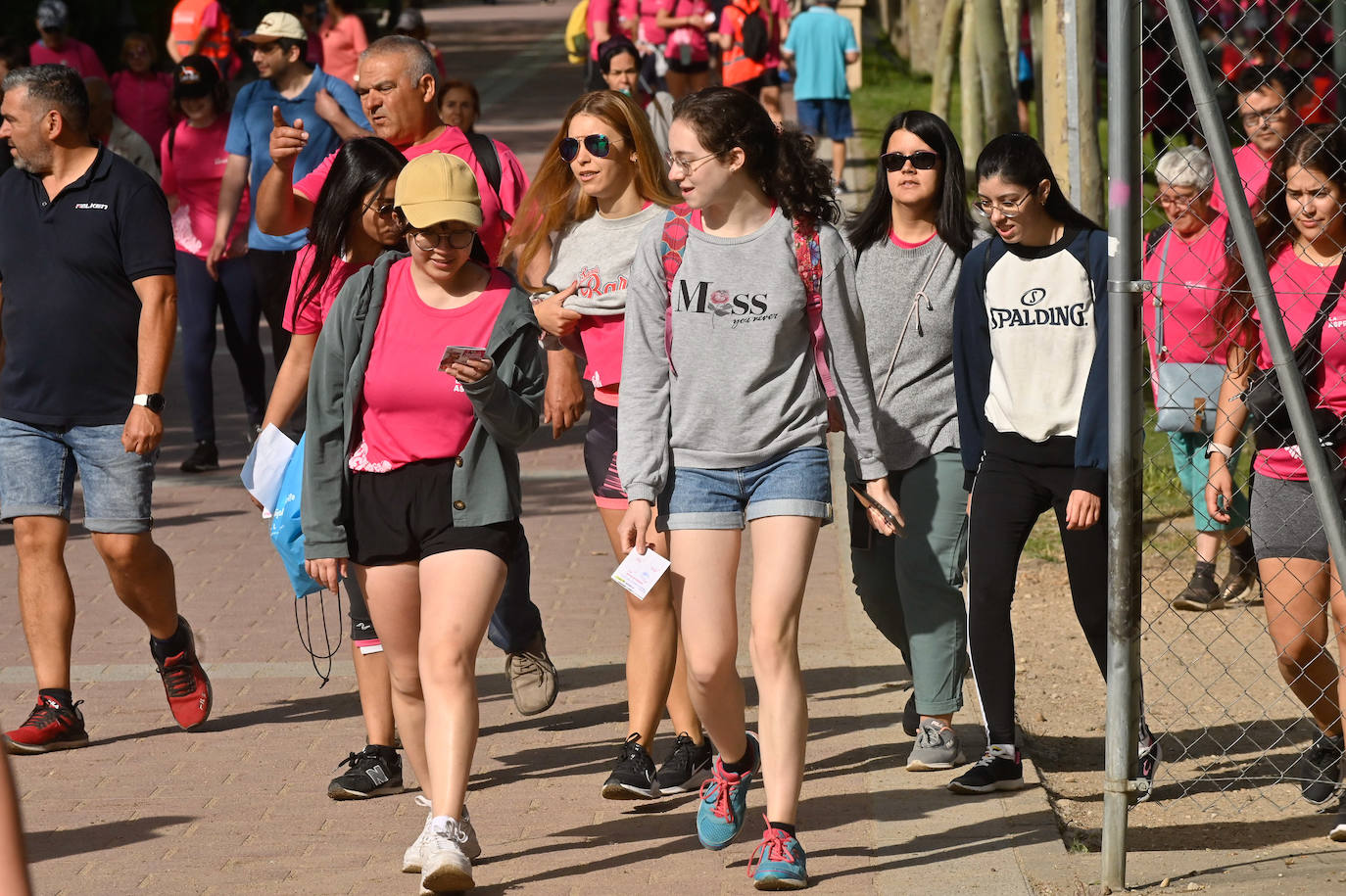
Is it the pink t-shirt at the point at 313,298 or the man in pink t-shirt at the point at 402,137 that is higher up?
the man in pink t-shirt at the point at 402,137

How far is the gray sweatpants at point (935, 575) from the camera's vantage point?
546 centimetres

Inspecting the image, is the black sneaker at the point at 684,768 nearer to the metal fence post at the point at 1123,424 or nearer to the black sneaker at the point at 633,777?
the black sneaker at the point at 633,777

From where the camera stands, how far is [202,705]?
603 centimetres

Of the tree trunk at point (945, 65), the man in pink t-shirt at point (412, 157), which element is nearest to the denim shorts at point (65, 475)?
the man in pink t-shirt at point (412, 157)

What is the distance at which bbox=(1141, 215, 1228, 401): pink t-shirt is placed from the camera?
7047 millimetres

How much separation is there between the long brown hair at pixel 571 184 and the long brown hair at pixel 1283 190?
5.53 ft

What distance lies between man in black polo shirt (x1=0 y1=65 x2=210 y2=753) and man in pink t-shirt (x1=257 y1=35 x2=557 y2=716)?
439mm

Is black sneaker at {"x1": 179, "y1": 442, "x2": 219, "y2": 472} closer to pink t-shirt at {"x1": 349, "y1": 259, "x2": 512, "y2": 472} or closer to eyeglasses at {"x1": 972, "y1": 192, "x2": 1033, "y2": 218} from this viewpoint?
pink t-shirt at {"x1": 349, "y1": 259, "x2": 512, "y2": 472}

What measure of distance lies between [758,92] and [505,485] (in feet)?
45.6

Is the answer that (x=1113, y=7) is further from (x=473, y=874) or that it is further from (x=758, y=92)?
(x=758, y=92)

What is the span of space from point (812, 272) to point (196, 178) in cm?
643

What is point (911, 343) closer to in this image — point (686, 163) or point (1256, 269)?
point (686, 163)

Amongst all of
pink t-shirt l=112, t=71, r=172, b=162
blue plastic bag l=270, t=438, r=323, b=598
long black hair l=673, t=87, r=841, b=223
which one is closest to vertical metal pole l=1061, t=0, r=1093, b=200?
long black hair l=673, t=87, r=841, b=223

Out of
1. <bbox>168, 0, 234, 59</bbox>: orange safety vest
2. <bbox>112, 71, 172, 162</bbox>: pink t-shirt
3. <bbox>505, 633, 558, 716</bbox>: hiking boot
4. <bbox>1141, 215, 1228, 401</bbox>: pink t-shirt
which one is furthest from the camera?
<bbox>112, 71, 172, 162</bbox>: pink t-shirt
